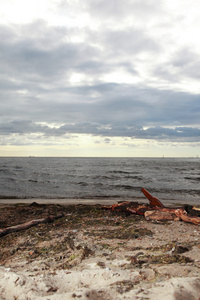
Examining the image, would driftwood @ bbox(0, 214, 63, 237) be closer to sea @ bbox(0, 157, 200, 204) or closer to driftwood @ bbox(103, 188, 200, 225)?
driftwood @ bbox(103, 188, 200, 225)

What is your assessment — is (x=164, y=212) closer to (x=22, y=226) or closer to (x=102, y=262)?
(x=102, y=262)

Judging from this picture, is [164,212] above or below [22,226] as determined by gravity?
above

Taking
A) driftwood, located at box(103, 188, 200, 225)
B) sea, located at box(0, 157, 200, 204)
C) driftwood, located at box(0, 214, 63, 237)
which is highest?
driftwood, located at box(103, 188, 200, 225)

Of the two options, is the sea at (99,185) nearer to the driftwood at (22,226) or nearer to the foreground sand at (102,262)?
the driftwood at (22,226)

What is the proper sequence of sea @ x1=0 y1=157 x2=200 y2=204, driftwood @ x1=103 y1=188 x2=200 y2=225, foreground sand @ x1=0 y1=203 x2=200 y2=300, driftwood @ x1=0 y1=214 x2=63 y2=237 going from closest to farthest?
foreground sand @ x1=0 y1=203 x2=200 y2=300 < driftwood @ x1=0 y1=214 x2=63 y2=237 < driftwood @ x1=103 y1=188 x2=200 y2=225 < sea @ x1=0 y1=157 x2=200 y2=204

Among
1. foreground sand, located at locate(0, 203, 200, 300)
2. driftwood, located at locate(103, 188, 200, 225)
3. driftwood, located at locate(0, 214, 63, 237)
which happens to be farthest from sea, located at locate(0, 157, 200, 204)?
foreground sand, located at locate(0, 203, 200, 300)

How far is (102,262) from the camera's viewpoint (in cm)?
417

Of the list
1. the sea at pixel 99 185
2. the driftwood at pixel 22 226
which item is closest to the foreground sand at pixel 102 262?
the driftwood at pixel 22 226

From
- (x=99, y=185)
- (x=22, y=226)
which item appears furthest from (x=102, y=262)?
(x=99, y=185)

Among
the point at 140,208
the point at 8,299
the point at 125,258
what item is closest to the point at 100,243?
the point at 125,258

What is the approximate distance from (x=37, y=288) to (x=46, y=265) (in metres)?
0.79

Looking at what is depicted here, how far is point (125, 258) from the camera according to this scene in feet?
14.2

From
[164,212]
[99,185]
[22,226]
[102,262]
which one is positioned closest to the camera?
[102,262]

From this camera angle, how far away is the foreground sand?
320 cm
